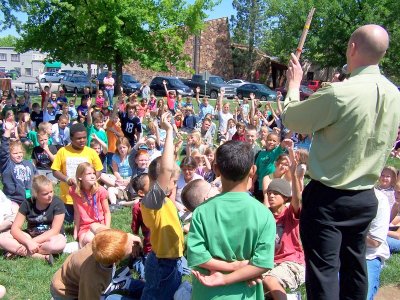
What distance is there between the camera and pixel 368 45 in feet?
7.78

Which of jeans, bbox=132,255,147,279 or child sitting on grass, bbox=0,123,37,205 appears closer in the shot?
jeans, bbox=132,255,147,279

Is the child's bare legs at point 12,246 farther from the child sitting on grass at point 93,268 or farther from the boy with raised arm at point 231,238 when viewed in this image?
the boy with raised arm at point 231,238

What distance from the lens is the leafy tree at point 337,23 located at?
33250 mm

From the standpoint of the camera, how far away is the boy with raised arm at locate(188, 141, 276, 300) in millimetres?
2246

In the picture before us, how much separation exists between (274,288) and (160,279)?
97 centimetres

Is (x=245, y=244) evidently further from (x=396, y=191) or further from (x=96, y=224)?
(x=396, y=191)

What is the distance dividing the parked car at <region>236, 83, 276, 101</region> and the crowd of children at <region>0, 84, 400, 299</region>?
71.8ft

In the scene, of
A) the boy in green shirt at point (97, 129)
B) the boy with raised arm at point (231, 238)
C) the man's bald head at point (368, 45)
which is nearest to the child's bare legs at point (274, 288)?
the boy with raised arm at point (231, 238)

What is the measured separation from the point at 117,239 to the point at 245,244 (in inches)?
49.8

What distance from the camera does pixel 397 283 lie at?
438 cm

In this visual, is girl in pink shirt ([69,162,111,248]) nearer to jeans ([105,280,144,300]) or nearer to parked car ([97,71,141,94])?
jeans ([105,280,144,300])

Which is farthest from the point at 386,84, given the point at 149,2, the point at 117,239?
the point at 149,2

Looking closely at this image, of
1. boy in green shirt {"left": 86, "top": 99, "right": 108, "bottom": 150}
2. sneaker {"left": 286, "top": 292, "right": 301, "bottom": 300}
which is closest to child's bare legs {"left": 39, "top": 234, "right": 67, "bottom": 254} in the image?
sneaker {"left": 286, "top": 292, "right": 301, "bottom": 300}

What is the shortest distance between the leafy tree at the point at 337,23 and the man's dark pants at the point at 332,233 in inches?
1342
